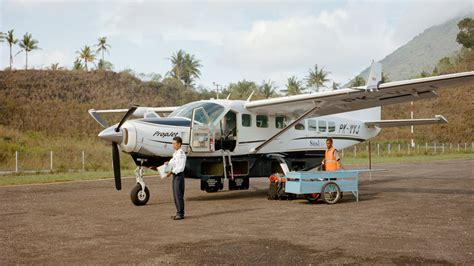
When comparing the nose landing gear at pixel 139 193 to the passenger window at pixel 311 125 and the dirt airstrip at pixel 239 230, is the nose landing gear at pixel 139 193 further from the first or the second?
the passenger window at pixel 311 125

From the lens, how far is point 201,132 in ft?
44.5

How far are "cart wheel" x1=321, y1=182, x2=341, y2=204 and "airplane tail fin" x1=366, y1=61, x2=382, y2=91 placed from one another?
2.85 m

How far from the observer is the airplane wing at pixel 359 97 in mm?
12875

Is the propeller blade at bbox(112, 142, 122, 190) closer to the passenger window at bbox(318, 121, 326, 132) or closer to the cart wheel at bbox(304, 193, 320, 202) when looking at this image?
the cart wheel at bbox(304, 193, 320, 202)

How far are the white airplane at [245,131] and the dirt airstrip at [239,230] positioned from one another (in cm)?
98

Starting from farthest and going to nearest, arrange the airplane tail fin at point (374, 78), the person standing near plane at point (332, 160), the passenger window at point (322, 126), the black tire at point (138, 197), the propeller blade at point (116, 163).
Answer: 1. the passenger window at point (322, 126)
2. the person standing near plane at point (332, 160)
3. the airplane tail fin at point (374, 78)
4. the black tire at point (138, 197)
5. the propeller blade at point (116, 163)

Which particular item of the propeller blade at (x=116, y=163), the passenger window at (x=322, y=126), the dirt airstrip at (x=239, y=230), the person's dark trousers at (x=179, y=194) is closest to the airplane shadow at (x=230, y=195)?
the dirt airstrip at (x=239, y=230)

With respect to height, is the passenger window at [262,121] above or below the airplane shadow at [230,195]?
above

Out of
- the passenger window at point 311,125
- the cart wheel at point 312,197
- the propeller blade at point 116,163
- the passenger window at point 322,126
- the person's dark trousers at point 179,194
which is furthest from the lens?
the passenger window at point 322,126

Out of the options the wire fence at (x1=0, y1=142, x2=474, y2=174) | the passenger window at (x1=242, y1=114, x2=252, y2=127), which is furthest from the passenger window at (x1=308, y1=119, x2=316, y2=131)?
the wire fence at (x1=0, y1=142, x2=474, y2=174)

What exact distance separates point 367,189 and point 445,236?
29.8ft

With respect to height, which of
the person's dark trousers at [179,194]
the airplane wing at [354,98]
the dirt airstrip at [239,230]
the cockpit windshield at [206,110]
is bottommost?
the dirt airstrip at [239,230]

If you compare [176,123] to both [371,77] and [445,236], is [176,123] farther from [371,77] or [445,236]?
[445,236]

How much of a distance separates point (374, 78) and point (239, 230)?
6.89m
